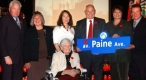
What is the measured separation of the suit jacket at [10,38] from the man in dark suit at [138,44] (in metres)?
1.79

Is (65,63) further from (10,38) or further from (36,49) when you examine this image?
(10,38)

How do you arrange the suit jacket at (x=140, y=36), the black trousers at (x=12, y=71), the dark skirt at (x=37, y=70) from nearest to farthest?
the black trousers at (x=12, y=71) → the dark skirt at (x=37, y=70) → the suit jacket at (x=140, y=36)

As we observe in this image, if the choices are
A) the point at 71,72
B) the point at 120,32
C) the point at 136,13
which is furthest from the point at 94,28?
the point at 71,72

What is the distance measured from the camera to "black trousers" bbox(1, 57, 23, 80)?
3.62m

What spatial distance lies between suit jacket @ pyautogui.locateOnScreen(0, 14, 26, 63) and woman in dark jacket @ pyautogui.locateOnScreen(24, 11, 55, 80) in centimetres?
13

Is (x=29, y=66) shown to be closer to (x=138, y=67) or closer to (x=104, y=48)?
(x=104, y=48)

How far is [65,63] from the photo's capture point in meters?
3.63

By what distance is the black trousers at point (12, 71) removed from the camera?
3617 millimetres

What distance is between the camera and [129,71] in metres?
4.21

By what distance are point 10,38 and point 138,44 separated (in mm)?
1967

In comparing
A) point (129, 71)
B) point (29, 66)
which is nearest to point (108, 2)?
point (129, 71)

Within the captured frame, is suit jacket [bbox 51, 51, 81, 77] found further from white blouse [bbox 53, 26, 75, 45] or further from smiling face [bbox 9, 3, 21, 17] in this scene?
smiling face [bbox 9, 3, 21, 17]

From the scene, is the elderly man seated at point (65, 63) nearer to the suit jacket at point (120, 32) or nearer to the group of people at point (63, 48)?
the group of people at point (63, 48)

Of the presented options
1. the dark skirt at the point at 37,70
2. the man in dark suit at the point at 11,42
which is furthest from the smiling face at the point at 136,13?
the man in dark suit at the point at 11,42
